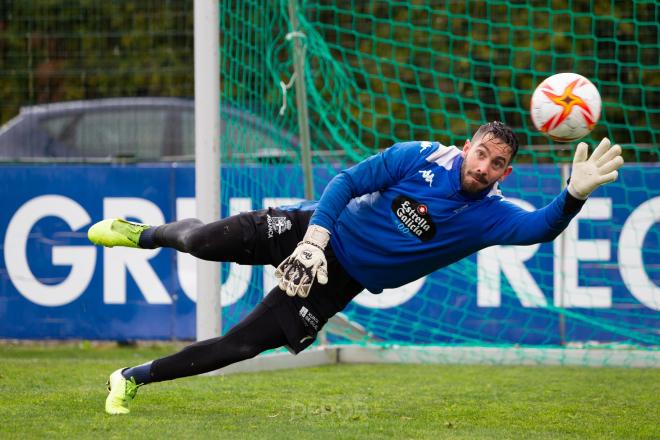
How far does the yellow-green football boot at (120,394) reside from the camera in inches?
218

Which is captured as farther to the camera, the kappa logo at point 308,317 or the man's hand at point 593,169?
the kappa logo at point 308,317

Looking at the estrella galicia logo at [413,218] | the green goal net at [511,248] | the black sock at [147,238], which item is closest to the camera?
the estrella galicia logo at [413,218]

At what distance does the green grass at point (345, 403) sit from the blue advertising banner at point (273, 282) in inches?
37.8

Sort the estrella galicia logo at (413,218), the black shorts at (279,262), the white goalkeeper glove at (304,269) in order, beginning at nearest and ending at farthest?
the white goalkeeper glove at (304,269)
the estrella galicia logo at (413,218)
the black shorts at (279,262)

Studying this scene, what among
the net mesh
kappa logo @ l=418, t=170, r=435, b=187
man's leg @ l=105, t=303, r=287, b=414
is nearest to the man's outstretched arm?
kappa logo @ l=418, t=170, r=435, b=187

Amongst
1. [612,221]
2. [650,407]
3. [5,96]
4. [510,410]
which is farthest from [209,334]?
[5,96]

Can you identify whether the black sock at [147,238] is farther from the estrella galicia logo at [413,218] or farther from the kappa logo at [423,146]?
the kappa logo at [423,146]

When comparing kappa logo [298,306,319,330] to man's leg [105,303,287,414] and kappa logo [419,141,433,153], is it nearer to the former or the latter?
man's leg [105,303,287,414]

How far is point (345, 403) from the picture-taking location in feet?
20.5

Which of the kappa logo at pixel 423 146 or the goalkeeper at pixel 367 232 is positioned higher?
the kappa logo at pixel 423 146

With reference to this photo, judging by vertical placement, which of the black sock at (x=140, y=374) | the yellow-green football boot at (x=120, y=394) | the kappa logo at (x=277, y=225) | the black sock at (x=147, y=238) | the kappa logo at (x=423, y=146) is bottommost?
the yellow-green football boot at (x=120, y=394)

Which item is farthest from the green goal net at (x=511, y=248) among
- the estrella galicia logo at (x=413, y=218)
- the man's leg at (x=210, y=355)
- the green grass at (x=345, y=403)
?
the estrella galicia logo at (x=413, y=218)

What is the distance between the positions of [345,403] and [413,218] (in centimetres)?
139

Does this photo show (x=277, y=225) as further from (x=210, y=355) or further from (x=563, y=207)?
(x=563, y=207)
